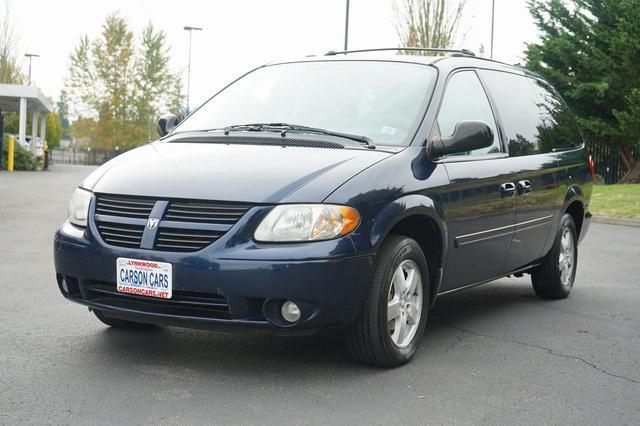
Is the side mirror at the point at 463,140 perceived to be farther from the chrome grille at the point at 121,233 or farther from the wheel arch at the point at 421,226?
the chrome grille at the point at 121,233

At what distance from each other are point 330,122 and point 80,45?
71.2 meters

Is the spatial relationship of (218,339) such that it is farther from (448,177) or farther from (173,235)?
(448,177)

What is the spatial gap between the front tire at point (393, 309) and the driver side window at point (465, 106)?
0.99 metres

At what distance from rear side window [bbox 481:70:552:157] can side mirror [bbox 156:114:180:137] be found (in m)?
2.22

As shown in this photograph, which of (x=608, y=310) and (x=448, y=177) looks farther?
(x=608, y=310)

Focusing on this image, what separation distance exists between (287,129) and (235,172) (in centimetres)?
89

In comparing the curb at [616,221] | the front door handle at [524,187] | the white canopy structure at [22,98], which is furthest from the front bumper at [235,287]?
the white canopy structure at [22,98]

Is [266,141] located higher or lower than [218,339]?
higher

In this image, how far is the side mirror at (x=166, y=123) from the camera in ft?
21.2

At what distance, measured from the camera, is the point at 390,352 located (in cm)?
488

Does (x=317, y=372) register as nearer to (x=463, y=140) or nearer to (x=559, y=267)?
(x=463, y=140)

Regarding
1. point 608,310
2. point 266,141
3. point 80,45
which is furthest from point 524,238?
point 80,45

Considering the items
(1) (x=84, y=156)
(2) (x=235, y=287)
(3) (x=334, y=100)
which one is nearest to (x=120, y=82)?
(1) (x=84, y=156)

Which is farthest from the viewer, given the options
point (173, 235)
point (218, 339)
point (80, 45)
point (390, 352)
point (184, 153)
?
point (80, 45)
